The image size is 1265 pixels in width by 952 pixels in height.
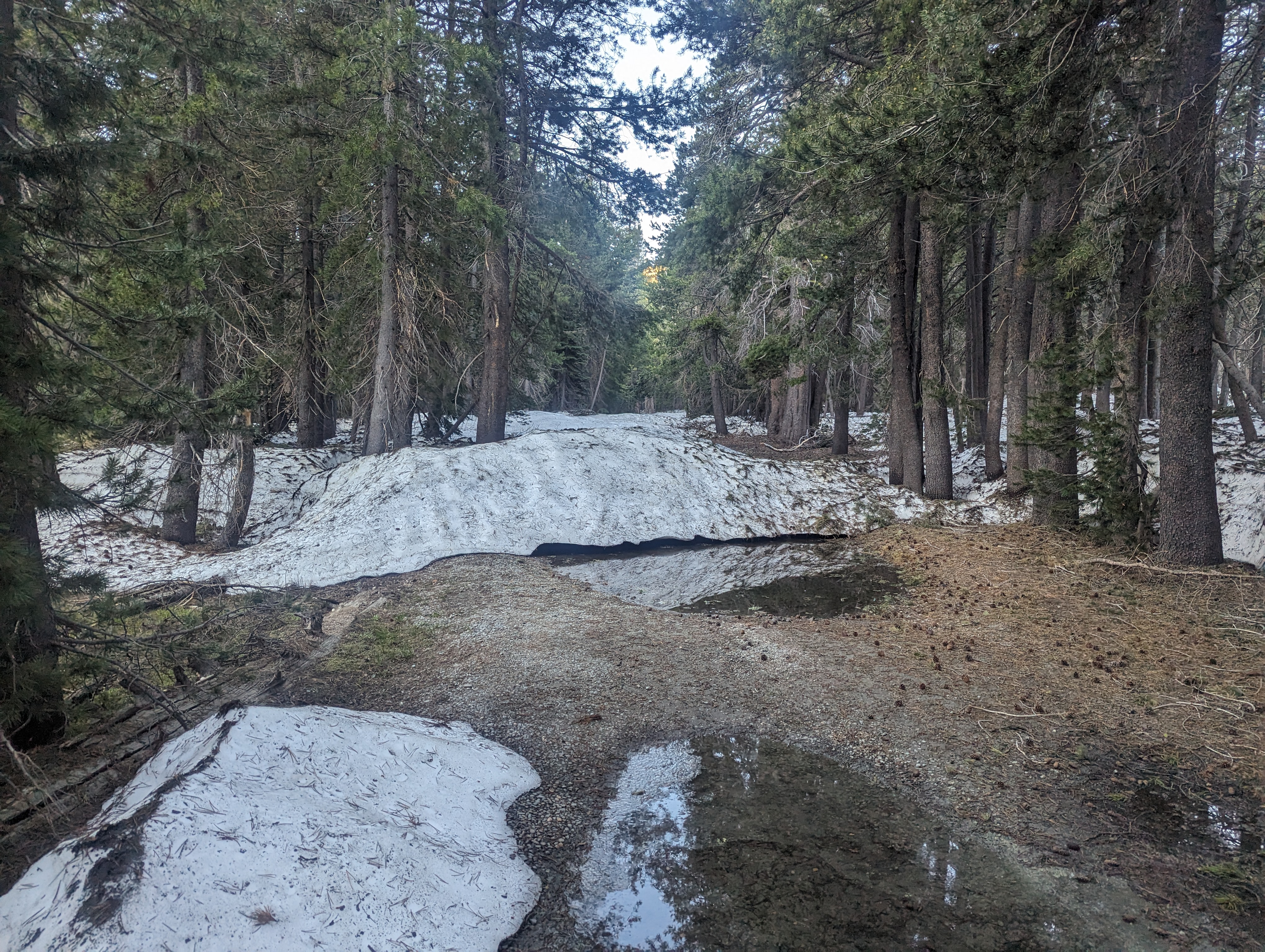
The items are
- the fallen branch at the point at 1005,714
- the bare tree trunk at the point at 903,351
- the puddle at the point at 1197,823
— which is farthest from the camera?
the bare tree trunk at the point at 903,351

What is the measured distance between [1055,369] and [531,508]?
7.76 m

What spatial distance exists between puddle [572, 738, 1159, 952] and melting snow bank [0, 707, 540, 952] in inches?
20.0

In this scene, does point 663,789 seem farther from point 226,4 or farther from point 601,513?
point 226,4

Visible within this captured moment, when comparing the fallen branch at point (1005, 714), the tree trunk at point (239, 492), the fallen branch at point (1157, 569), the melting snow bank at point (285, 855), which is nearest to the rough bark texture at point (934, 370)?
the fallen branch at point (1157, 569)

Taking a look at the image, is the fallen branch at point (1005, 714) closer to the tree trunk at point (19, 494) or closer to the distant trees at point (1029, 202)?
the distant trees at point (1029, 202)

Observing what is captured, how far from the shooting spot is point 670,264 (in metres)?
25.9

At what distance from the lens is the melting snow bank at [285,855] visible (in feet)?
7.37

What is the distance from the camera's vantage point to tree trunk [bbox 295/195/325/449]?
13.2 metres

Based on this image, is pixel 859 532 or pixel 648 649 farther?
→ pixel 859 532

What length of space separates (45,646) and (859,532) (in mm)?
10740

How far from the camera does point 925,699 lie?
4977 millimetres

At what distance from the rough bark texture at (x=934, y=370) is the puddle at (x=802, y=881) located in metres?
9.04

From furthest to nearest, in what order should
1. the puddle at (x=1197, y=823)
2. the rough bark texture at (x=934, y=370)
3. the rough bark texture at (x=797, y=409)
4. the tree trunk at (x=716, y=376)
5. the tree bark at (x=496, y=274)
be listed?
the rough bark texture at (x=797, y=409) → the tree trunk at (x=716, y=376) → the tree bark at (x=496, y=274) → the rough bark texture at (x=934, y=370) → the puddle at (x=1197, y=823)

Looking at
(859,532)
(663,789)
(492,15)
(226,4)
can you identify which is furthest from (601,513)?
(492,15)
